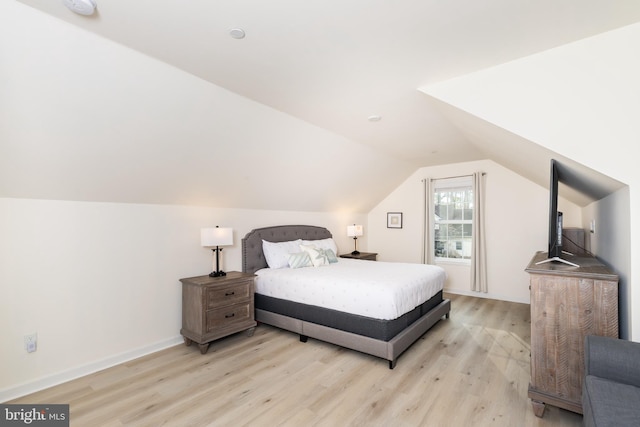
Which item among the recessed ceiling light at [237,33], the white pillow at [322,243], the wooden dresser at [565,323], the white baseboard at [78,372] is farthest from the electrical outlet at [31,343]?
the wooden dresser at [565,323]

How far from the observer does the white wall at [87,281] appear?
93.0 inches

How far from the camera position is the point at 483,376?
2.60m

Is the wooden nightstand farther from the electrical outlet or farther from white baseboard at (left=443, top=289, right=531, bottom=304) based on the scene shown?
white baseboard at (left=443, top=289, right=531, bottom=304)

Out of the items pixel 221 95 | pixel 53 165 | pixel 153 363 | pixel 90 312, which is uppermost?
pixel 221 95

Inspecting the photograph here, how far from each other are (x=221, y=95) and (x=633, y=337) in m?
3.37

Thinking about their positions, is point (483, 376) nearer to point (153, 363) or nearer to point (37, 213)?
point (153, 363)

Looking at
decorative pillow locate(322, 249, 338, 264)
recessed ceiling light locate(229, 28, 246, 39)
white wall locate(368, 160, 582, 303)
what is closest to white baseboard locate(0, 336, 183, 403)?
decorative pillow locate(322, 249, 338, 264)

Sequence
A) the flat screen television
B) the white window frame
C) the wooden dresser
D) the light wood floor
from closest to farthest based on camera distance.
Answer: the wooden dresser, the light wood floor, the flat screen television, the white window frame

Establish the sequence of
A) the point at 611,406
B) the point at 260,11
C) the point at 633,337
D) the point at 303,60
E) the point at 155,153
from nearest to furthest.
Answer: the point at 611,406
the point at 260,11
the point at 633,337
the point at 303,60
the point at 155,153

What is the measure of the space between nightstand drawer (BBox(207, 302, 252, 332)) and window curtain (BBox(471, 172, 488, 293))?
12.8ft

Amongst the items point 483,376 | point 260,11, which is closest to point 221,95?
point 260,11

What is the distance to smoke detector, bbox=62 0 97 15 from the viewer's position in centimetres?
157

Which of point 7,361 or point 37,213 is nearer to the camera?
point 7,361

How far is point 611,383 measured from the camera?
148 cm
